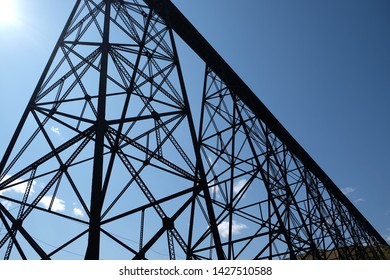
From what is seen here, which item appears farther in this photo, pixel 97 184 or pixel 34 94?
pixel 34 94

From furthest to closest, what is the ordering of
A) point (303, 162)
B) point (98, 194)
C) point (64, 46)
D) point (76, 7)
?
point (303, 162), point (76, 7), point (64, 46), point (98, 194)

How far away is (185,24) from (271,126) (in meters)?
6.40

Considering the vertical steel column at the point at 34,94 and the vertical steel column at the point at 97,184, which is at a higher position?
the vertical steel column at the point at 34,94

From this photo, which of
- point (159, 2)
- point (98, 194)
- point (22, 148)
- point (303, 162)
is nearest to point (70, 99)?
point (22, 148)

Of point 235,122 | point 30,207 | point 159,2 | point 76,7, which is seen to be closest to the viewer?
point 30,207

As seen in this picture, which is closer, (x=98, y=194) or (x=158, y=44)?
(x=98, y=194)

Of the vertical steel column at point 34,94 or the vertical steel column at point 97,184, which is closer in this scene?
the vertical steel column at point 97,184

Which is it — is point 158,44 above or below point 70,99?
above

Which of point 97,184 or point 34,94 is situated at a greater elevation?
point 34,94

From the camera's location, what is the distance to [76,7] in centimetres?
775

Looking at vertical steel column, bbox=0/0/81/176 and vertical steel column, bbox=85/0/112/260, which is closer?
vertical steel column, bbox=85/0/112/260

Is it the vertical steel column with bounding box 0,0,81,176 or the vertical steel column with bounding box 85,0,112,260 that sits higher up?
the vertical steel column with bounding box 0,0,81,176
